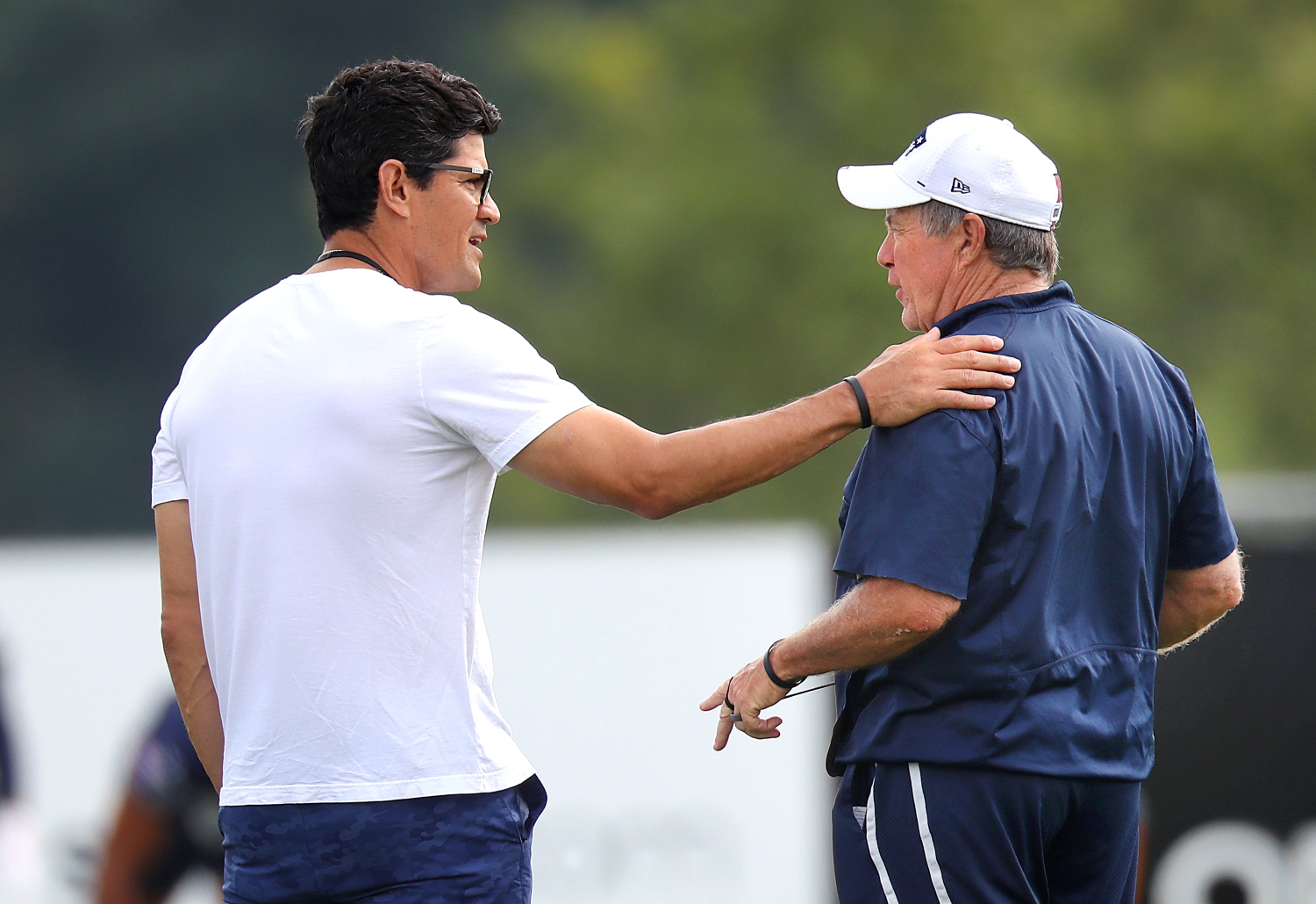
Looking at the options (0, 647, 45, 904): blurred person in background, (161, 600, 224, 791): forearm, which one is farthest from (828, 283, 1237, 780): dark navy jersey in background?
(0, 647, 45, 904): blurred person in background

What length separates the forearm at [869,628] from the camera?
94.7 inches

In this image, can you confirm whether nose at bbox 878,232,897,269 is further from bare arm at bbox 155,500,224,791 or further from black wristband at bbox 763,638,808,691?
bare arm at bbox 155,500,224,791

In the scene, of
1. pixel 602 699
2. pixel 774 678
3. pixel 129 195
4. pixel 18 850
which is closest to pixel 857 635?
pixel 774 678

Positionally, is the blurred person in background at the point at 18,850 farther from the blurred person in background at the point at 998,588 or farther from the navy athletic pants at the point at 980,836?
the navy athletic pants at the point at 980,836

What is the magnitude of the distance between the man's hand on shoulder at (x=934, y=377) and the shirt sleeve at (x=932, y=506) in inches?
1.0

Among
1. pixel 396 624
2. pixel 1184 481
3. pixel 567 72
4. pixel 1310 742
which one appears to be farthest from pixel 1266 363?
pixel 396 624

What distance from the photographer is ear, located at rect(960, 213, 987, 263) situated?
102 inches

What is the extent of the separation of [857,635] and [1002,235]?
0.69 meters

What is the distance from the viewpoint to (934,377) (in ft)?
7.98

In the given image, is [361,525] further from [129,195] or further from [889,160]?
→ [129,195]

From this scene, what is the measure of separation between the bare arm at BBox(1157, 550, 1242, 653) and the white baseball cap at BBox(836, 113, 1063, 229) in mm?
667

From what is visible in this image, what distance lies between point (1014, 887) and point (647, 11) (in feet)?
46.5

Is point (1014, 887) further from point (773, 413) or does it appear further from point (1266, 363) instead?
point (1266, 363)

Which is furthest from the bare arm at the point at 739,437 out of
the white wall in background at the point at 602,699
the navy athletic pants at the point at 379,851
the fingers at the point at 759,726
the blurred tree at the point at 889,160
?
the blurred tree at the point at 889,160
